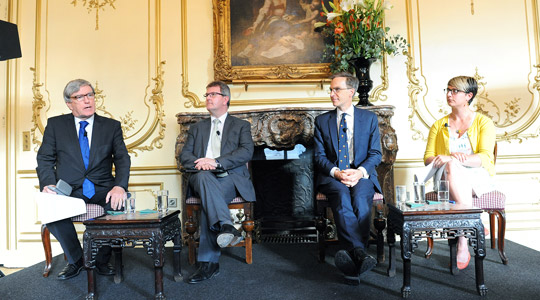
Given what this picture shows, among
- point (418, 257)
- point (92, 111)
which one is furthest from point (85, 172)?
point (418, 257)

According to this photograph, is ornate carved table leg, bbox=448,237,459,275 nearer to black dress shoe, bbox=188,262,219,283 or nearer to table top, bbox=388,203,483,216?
table top, bbox=388,203,483,216

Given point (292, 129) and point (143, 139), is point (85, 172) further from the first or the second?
point (292, 129)

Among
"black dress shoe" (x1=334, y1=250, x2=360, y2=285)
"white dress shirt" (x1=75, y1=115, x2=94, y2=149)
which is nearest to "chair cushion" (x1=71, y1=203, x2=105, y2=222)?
"white dress shirt" (x1=75, y1=115, x2=94, y2=149)

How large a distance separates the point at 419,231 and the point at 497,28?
262 centimetres

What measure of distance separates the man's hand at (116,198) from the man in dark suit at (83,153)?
0.06ft

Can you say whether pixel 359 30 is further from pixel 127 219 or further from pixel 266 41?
pixel 127 219

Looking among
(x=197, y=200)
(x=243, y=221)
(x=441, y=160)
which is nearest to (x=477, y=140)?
(x=441, y=160)

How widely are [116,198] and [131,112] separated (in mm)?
1544

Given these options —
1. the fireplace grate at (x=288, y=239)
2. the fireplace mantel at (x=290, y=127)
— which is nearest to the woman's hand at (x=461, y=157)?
the fireplace mantel at (x=290, y=127)

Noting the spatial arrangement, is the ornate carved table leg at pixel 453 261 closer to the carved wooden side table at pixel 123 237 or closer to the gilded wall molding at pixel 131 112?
the carved wooden side table at pixel 123 237

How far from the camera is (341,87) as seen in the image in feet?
9.09

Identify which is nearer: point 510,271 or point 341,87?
point 510,271

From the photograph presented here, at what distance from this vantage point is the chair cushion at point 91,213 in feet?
8.57

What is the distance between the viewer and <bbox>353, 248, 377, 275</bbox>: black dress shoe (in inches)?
80.2
